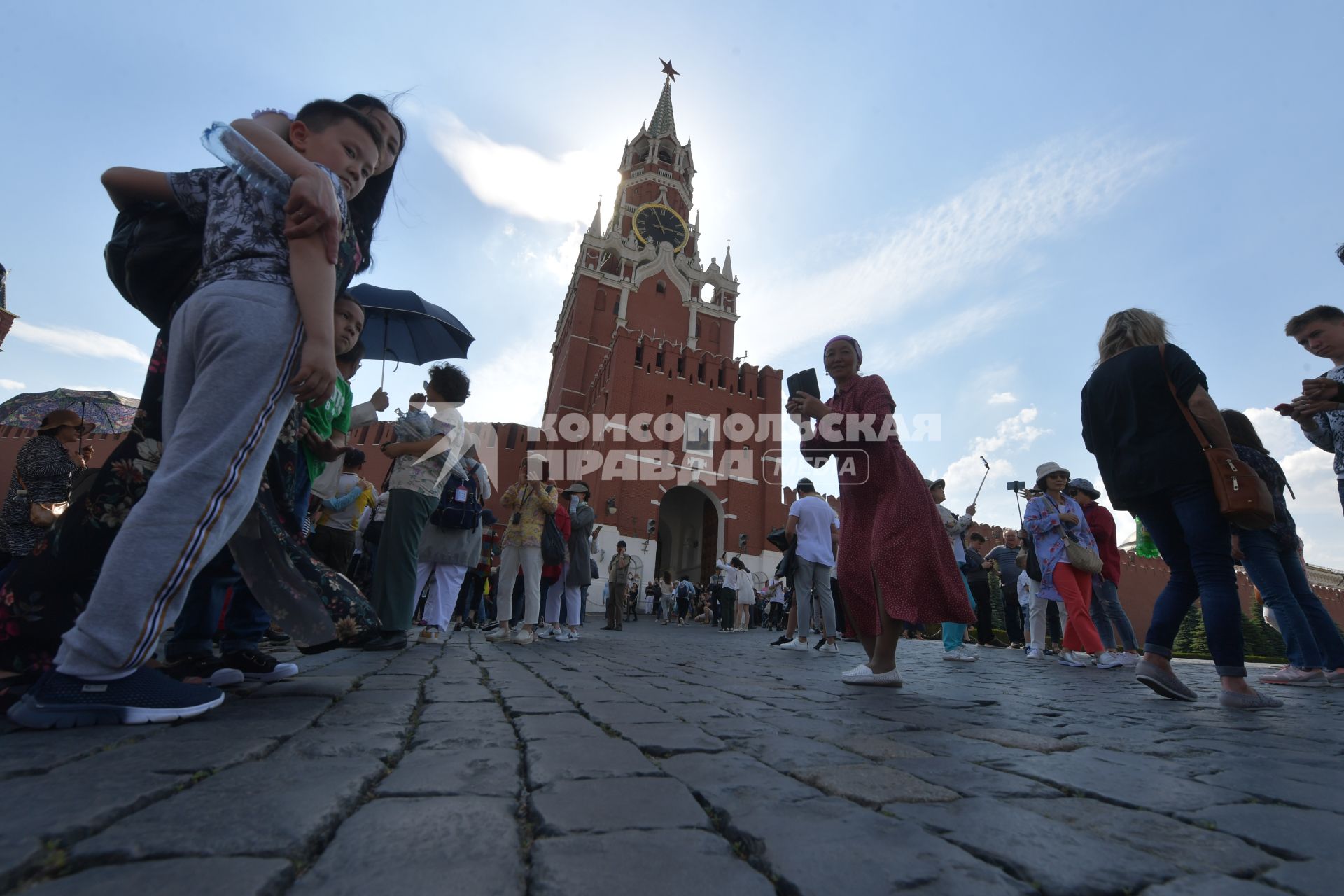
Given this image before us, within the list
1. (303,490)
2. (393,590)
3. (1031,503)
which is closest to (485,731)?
(303,490)

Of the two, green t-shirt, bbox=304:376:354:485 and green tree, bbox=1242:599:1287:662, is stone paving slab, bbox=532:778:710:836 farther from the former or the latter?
green tree, bbox=1242:599:1287:662

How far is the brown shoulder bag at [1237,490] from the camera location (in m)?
2.58

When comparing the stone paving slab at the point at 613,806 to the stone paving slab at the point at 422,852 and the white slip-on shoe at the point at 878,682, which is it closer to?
the stone paving slab at the point at 422,852

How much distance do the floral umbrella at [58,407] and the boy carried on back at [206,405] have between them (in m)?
8.45

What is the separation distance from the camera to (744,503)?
26.3 metres

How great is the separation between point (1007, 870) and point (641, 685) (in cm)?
208

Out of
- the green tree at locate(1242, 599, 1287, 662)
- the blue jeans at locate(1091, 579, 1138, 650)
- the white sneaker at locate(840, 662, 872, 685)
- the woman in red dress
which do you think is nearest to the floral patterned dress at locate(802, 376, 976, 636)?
the woman in red dress

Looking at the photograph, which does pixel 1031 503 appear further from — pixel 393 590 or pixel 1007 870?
pixel 1007 870

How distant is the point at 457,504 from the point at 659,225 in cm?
3433

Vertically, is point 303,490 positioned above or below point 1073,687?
above

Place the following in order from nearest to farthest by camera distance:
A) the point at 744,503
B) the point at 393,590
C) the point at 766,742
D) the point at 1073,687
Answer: the point at 766,742
the point at 1073,687
the point at 393,590
the point at 744,503

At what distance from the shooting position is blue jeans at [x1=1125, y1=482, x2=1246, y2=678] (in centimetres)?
271

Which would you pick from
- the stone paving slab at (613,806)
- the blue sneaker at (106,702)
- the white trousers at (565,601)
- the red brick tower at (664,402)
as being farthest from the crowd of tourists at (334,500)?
the red brick tower at (664,402)

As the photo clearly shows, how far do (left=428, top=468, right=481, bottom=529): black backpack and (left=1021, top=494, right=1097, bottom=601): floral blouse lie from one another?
4275mm
